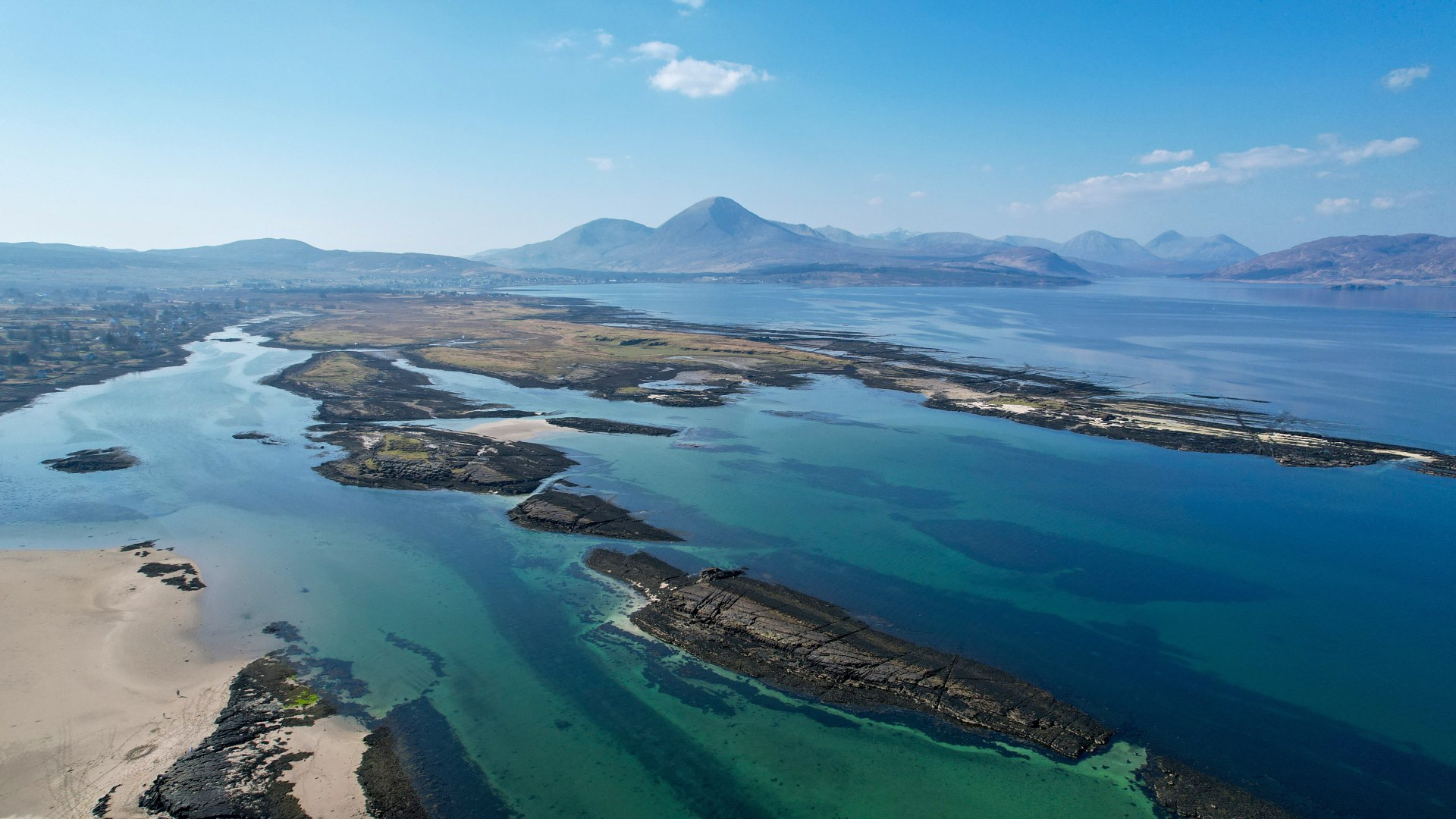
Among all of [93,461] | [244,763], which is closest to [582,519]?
[244,763]

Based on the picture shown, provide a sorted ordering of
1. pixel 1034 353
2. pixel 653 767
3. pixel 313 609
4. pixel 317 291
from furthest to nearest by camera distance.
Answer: pixel 317 291, pixel 1034 353, pixel 313 609, pixel 653 767

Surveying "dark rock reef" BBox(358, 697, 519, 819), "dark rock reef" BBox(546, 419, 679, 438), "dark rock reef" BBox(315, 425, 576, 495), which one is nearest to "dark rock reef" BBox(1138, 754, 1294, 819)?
"dark rock reef" BBox(358, 697, 519, 819)

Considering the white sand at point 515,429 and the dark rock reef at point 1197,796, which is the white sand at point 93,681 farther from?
the dark rock reef at point 1197,796

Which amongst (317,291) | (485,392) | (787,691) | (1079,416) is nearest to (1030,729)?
(787,691)

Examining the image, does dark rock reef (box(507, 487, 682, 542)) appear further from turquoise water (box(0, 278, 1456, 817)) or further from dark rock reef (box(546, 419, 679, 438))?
dark rock reef (box(546, 419, 679, 438))

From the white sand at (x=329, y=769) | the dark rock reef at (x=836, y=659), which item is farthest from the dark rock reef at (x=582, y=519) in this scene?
the white sand at (x=329, y=769)

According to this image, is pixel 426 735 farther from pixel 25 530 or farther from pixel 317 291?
pixel 317 291
